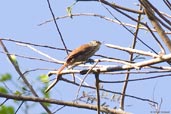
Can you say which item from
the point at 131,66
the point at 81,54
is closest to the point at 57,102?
the point at 81,54

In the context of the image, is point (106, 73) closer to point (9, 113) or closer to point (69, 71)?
point (69, 71)

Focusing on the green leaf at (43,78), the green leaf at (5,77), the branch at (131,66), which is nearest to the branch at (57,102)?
the branch at (131,66)

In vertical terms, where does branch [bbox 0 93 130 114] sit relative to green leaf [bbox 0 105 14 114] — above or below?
above

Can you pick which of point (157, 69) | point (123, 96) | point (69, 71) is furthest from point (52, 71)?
point (157, 69)

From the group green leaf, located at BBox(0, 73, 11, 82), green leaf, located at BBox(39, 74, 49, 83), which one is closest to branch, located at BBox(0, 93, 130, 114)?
green leaf, located at BBox(39, 74, 49, 83)

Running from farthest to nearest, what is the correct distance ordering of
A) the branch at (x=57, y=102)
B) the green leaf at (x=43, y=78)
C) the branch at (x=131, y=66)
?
the green leaf at (x=43, y=78)
the branch at (x=57, y=102)
the branch at (x=131, y=66)

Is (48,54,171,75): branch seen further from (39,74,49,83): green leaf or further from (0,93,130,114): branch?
(39,74,49,83): green leaf

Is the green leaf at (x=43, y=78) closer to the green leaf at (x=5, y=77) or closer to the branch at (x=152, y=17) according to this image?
the green leaf at (x=5, y=77)

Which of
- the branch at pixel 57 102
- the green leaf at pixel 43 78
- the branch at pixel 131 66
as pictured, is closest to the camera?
the branch at pixel 131 66

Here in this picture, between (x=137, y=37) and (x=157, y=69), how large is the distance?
0.27 meters

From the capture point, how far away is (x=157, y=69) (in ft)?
4.40

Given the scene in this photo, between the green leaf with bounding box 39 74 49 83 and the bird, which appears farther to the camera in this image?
the green leaf with bounding box 39 74 49 83

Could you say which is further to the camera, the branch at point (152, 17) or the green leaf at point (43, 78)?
the green leaf at point (43, 78)

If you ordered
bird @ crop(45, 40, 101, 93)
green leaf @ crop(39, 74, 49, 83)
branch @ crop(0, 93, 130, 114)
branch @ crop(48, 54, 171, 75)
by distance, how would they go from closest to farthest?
branch @ crop(48, 54, 171, 75)
branch @ crop(0, 93, 130, 114)
bird @ crop(45, 40, 101, 93)
green leaf @ crop(39, 74, 49, 83)
